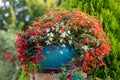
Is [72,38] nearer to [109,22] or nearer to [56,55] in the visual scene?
[56,55]

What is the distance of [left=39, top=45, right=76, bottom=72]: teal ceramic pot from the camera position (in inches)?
175

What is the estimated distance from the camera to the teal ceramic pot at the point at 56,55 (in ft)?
14.6

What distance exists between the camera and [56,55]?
4.48 meters

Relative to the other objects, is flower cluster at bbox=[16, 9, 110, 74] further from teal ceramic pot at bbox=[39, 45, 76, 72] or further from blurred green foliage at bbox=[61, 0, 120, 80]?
blurred green foliage at bbox=[61, 0, 120, 80]

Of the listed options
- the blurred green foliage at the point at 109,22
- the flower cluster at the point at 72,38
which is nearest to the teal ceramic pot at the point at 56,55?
the flower cluster at the point at 72,38

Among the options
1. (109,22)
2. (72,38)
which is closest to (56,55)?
(72,38)

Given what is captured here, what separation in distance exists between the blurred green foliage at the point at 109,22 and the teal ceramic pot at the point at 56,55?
491mm

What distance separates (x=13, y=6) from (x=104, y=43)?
1880 centimetres

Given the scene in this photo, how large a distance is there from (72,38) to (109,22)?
729mm

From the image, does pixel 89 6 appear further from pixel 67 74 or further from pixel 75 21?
pixel 67 74

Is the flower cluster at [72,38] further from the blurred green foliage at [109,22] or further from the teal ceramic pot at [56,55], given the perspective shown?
the blurred green foliage at [109,22]

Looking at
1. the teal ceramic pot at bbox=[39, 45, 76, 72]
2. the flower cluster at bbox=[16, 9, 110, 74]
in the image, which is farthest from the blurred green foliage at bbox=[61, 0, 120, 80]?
the teal ceramic pot at bbox=[39, 45, 76, 72]

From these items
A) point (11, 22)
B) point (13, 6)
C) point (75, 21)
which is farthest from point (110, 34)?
point (13, 6)

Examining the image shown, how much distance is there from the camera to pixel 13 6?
22922 millimetres
